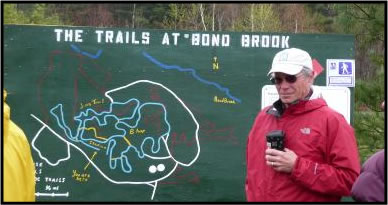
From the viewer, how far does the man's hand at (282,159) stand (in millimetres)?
3086

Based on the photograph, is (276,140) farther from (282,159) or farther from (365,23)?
(365,23)

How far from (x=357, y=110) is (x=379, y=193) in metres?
4.49

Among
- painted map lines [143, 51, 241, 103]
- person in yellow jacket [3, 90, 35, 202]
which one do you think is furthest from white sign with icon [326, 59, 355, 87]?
person in yellow jacket [3, 90, 35, 202]

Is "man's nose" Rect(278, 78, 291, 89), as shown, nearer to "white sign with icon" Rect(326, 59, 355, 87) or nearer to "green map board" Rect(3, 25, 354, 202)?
"green map board" Rect(3, 25, 354, 202)

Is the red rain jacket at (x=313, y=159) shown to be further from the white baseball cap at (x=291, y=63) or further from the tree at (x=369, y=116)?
the tree at (x=369, y=116)

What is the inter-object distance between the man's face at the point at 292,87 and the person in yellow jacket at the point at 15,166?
1.30 metres

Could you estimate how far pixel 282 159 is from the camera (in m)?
3.09

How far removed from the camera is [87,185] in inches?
195

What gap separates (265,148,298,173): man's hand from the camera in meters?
3.09

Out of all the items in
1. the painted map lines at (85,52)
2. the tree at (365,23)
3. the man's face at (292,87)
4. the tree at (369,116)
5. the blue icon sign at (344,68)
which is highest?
the tree at (365,23)

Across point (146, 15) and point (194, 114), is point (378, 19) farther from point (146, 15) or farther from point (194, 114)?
point (146, 15)

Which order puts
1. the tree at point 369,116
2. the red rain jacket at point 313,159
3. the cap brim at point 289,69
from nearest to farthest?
the red rain jacket at point 313,159 < the cap brim at point 289,69 < the tree at point 369,116

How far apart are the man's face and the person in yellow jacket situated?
4.25 ft

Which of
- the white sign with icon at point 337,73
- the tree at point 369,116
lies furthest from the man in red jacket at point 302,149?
the tree at point 369,116
